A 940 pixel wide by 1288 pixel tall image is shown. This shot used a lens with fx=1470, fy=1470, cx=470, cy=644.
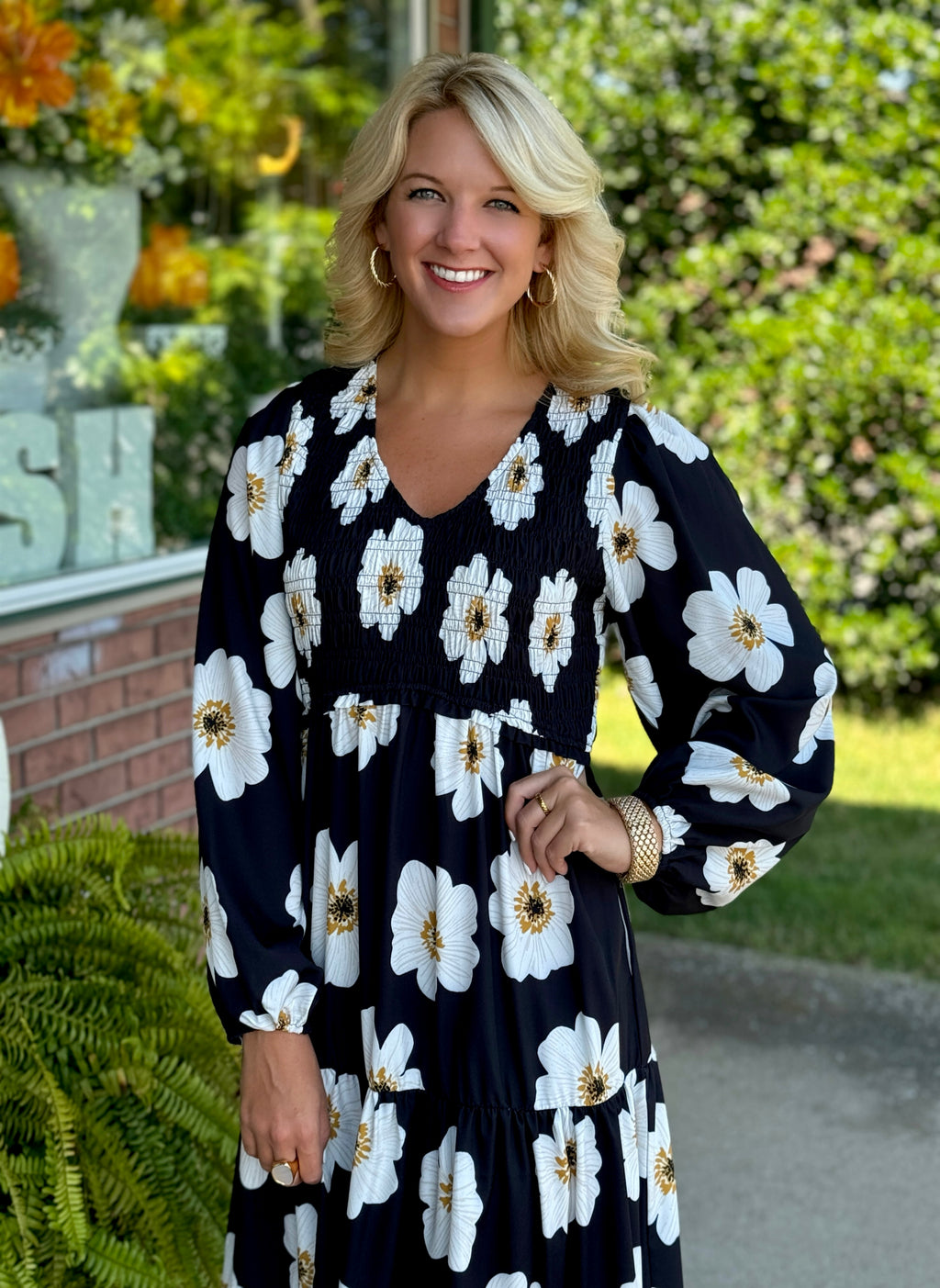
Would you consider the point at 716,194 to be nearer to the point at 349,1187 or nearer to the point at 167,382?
the point at 167,382

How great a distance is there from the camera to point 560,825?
169cm

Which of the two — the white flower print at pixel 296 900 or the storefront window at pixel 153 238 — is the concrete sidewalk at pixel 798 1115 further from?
the storefront window at pixel 153 238

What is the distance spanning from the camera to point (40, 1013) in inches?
95.3

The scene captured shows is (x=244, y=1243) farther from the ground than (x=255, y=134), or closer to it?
closer to it

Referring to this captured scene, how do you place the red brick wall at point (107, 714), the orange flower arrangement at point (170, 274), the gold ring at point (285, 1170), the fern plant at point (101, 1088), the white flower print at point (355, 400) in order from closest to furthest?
1. the gold ring at point (285, 1170)
2. the white flower print at point (355, 400)
3. the fern plant at point (101, 1088)
4. the red brick wall at point (107, 714)
5. the orange flower arrangement at point (170, 274)

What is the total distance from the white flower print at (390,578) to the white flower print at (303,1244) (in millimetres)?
733

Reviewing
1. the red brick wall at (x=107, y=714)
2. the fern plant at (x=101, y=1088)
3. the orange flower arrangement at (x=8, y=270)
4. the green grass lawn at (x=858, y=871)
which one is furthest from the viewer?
the green grass lawn at (x=858, y=871)

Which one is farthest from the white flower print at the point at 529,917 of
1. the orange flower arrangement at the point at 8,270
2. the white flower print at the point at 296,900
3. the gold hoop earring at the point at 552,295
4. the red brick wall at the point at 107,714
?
the orange flower arrangement at the point at 8,270

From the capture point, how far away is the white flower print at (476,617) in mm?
1733

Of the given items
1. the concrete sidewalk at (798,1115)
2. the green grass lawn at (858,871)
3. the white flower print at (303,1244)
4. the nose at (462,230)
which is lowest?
the green grass lawn at (858,871)

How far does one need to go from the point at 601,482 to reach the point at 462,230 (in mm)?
347

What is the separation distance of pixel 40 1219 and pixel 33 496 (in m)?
1.99

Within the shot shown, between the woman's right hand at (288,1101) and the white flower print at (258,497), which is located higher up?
the white flower print at (258,497)

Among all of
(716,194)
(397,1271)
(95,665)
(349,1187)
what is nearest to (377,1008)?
(349,1187)
